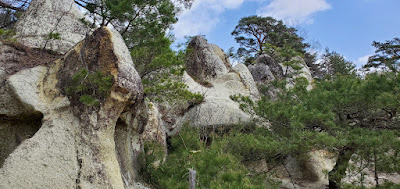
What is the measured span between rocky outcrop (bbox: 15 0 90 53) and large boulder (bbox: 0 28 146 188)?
1.21m

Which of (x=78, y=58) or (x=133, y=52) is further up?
(x=133, y=52)

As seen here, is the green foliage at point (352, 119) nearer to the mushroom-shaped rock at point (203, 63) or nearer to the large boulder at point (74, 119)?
the large boulder at point (74, 119)

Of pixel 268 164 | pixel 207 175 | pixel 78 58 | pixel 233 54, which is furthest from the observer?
pixel 233 54

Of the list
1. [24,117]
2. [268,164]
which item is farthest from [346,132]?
[24,117]

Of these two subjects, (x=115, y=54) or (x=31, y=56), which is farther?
(x=31, y=56)

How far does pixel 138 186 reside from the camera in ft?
16.6

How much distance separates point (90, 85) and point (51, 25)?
2960mm

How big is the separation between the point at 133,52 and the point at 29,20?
7.06 feet

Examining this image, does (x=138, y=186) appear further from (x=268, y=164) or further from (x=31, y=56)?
(x=268, y=164)

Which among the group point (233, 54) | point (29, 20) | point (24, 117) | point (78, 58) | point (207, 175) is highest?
point (233, 54)

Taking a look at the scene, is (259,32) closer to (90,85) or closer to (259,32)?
(259,32)

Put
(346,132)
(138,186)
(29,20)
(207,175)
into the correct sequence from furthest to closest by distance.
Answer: (29,20) → (346,132) → (138,186) → (207,175)

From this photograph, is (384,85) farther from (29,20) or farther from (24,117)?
(29,20)

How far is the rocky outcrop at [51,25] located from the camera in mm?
5848
